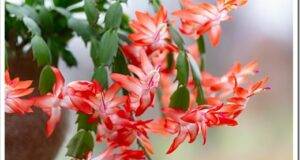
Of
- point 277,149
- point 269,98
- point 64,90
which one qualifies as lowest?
point 277,149

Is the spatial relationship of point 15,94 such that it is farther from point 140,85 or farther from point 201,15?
point 201,15

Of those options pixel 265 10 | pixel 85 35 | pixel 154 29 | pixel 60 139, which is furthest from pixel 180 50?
pixel 265 10

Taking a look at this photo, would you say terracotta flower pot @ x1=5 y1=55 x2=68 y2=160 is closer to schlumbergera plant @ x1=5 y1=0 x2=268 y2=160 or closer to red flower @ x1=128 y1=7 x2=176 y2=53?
schlumbergera plant @ x1=5 y1=0 x2=268 y2=160

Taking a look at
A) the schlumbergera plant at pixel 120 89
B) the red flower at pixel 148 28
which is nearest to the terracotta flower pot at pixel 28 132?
the schlumbergera plant at pixel 120 89

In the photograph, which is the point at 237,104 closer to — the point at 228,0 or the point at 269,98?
the point at 228,0

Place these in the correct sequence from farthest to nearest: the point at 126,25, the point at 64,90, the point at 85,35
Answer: the point at 126,25
the point at 85,35
the point at 64,90

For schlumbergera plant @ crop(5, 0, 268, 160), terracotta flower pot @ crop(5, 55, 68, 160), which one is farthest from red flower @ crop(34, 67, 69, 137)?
terracotta flower pot @ crop(5, 55, 68, 160)
